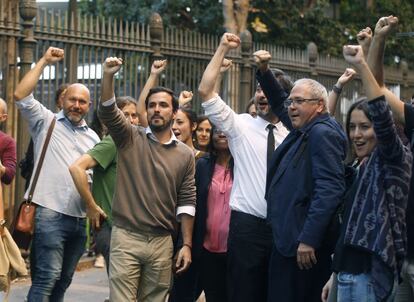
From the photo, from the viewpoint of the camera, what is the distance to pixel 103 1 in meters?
21.9

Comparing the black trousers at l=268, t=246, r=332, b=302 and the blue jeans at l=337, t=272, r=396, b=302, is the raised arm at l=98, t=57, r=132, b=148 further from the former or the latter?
the blue jeans at l=337, t=272, r=396, b=302

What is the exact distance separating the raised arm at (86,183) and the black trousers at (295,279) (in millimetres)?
1661

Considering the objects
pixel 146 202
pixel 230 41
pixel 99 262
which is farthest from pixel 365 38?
pixel 99 262

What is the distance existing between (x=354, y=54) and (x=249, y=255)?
209cm

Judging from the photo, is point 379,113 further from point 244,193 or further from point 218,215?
point 218,215

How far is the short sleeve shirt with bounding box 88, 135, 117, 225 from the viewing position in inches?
306

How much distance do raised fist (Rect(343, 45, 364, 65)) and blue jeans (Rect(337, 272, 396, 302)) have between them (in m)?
1.10

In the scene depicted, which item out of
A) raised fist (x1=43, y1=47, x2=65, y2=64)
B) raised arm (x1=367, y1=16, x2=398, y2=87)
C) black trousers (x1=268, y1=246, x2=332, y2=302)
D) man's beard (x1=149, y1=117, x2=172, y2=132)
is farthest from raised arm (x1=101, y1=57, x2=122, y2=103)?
raised arm (x1=367, y1=16, x2=398, y2=87)

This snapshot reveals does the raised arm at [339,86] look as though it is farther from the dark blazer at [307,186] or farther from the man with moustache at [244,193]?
the dark blazer at [307,186]

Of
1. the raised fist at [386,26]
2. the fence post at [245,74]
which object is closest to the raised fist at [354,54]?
the raised fist at [386,26]

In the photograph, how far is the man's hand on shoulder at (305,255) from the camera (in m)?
6.27

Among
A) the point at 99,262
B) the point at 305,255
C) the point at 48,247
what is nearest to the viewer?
the point at 305,255

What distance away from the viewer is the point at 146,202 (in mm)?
7227

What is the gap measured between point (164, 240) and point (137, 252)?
24cm
